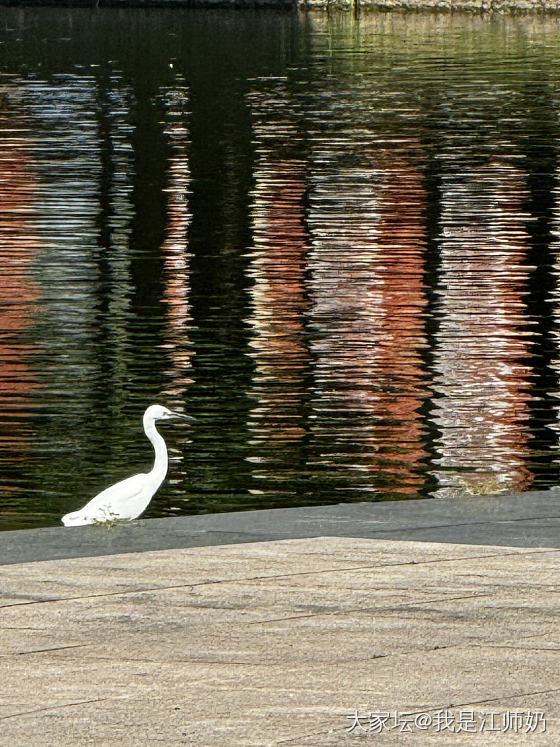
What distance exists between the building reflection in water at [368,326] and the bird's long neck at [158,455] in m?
2.69

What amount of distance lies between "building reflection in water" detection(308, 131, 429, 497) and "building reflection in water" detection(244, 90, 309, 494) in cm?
18

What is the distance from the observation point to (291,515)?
8.46 metres

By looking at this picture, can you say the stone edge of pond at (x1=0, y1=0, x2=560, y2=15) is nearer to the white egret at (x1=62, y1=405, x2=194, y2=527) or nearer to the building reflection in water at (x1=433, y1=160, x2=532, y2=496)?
the building reflection in water at (x1=433, y1=160, x2=532, y2=496)

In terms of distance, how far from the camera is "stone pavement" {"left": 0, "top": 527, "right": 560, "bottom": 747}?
5672 mm

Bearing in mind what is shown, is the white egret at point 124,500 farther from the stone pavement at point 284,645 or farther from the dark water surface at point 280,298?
the dark water surface at point 280,298

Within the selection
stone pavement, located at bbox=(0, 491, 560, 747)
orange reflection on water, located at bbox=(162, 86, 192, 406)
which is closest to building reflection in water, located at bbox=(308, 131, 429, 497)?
orange reflection on water, located at bbox=(162, 86, 192, 406)

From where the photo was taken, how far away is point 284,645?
6.50 metres

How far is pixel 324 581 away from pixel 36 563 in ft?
4.20

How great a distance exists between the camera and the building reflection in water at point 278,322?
1290 centimetres

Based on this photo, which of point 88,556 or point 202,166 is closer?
point 88,556

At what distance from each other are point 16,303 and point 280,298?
2970 mm

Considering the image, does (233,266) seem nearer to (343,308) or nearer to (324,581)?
(343,308)

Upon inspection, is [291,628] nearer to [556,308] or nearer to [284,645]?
[284,645]

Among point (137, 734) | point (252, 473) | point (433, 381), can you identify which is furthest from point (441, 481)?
point (137, 734)
